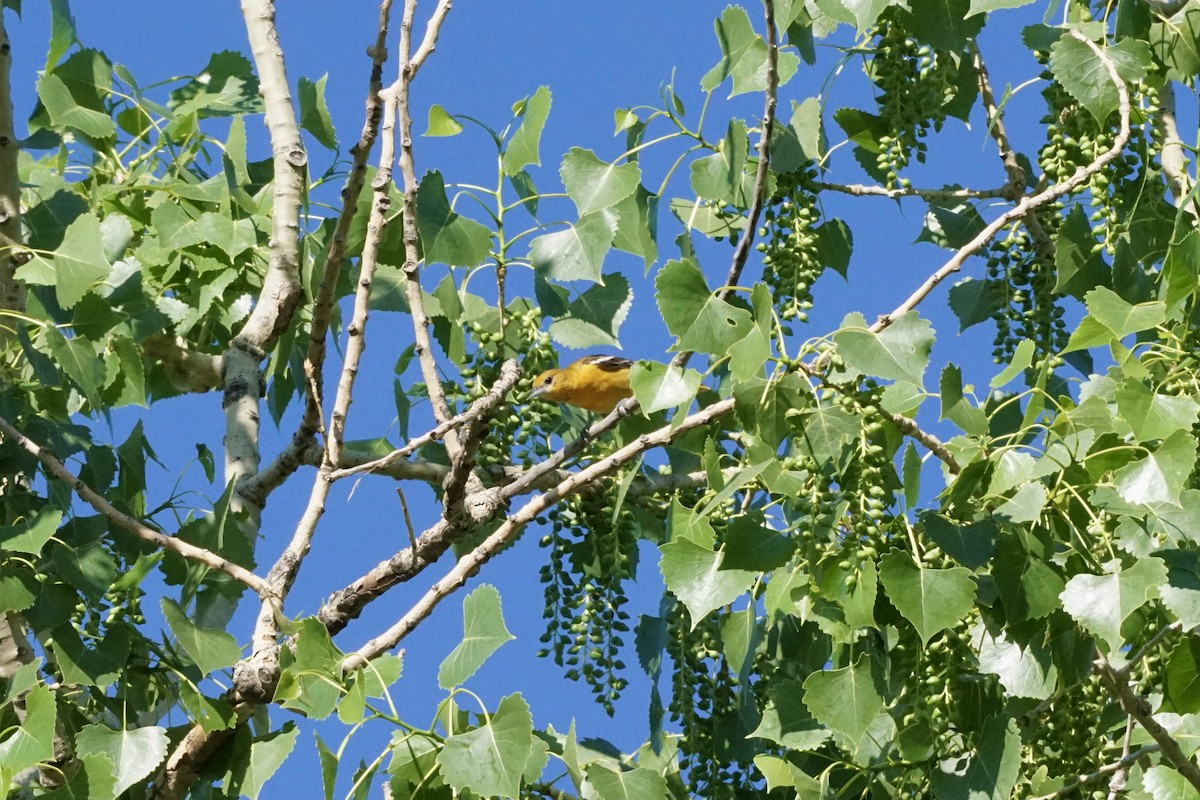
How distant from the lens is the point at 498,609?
3025 mm

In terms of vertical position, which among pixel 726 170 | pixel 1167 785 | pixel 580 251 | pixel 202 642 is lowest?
pixel 1167 785

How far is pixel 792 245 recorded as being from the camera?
3.44 m

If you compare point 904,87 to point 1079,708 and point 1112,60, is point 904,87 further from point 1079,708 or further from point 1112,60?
point 1079,708

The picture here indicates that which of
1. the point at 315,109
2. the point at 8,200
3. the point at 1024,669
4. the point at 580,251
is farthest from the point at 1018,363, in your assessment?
the point at 8,200

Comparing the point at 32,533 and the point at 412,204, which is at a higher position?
the point at 412,204

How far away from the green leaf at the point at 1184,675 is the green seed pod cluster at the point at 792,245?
1062 mm

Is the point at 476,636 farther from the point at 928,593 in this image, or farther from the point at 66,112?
the point at 66,112

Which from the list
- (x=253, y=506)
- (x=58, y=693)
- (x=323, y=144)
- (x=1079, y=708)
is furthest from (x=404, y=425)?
(x=1079, y=708)

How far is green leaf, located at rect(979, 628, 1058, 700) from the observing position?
2967 mm

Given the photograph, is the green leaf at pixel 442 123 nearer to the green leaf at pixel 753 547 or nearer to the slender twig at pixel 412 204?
the slender twig at pixel 412 204

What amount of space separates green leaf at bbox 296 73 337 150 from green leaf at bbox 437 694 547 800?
2000 millimetres

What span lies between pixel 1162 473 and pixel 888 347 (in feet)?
1.91

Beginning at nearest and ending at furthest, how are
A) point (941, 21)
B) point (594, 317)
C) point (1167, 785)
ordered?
point (1167, 785), point (941, 21), point (594, 317)

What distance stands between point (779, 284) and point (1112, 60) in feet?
3.08
